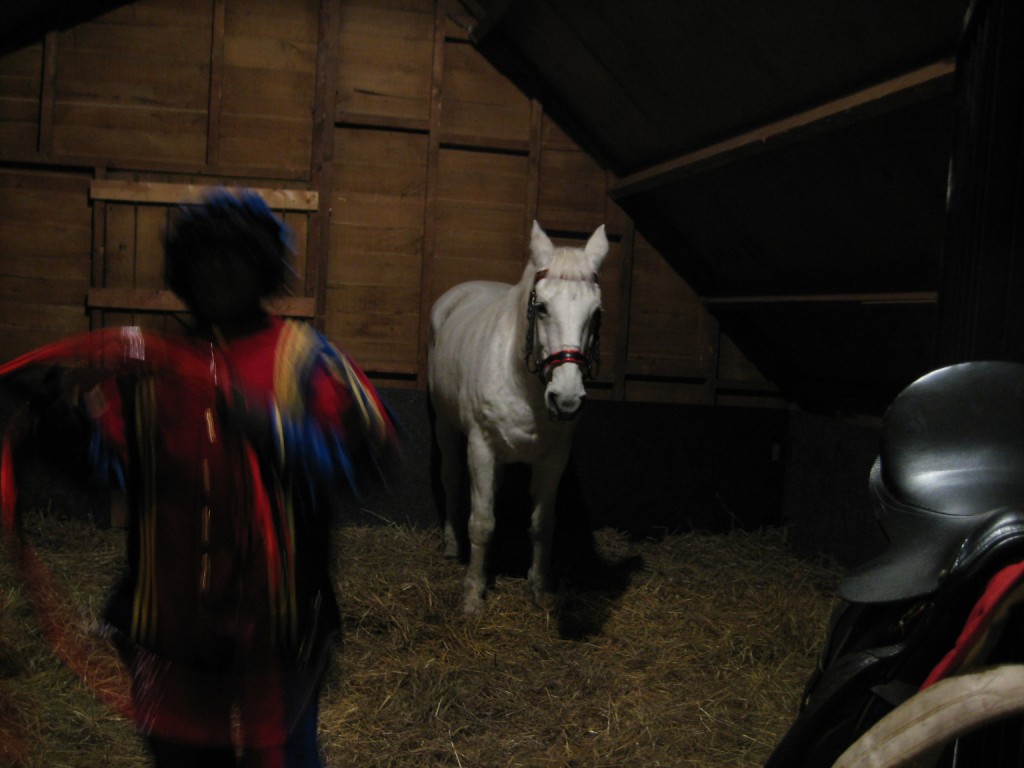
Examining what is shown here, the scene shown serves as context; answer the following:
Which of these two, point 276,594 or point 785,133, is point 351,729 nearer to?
point 276,594

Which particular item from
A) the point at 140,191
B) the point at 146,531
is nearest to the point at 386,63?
the point at 140,191

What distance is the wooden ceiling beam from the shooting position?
6.88 ft

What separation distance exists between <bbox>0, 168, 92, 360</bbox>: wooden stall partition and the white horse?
1.79 m

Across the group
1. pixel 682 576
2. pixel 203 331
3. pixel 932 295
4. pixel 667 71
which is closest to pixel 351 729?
pixel 203 331

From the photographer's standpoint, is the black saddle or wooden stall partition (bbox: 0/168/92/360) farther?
wooden stall partition (bbox: 0/168/92/360)

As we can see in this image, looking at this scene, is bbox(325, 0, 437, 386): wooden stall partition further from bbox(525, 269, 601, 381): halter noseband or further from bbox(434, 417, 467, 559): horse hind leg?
bbox(525, 269, 601, 381): halter noseband

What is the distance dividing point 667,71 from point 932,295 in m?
1.31

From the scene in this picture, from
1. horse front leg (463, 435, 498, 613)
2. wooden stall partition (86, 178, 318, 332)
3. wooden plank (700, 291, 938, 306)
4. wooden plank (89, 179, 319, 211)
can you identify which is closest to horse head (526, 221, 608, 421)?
horse front leg (463, 435, 498, 613)

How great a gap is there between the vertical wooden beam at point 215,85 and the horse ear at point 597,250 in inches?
78.9

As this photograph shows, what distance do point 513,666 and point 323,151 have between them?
260cm

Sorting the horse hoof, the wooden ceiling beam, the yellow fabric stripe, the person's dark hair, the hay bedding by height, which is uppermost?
the wooden ceiling beam

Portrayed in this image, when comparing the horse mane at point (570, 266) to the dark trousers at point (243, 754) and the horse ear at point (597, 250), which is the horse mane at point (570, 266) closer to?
the horse ear at point (597, 250)

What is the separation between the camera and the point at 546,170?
418 cm

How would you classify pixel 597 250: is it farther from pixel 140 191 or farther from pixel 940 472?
pixel 140 191
